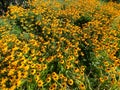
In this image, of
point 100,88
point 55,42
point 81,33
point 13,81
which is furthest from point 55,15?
point 13,81

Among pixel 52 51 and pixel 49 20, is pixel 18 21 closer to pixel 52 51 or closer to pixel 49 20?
pixel 49 20

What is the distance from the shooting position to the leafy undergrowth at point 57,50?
14.9 ft

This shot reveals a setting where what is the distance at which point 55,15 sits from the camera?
7160mm

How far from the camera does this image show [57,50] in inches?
206

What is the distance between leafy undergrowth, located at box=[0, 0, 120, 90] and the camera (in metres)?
4.53

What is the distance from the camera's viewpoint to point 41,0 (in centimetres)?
798

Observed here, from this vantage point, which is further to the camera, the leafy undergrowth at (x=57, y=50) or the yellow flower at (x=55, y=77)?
the yellow flower at (x=55, y=77)

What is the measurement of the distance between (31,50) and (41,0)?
3167 mm

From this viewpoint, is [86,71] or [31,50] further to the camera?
[86,71]

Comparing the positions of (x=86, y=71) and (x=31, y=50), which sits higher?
(x=31, y=50)

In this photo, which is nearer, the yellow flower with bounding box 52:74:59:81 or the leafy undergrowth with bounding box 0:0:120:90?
the leafy undergrowth with bounding box 0:0:120:90

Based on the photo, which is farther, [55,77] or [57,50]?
[57,50]

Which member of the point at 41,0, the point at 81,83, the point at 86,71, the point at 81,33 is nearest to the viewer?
the point at 81,83

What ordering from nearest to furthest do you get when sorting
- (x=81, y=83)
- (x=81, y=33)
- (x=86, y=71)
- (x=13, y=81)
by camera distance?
(x=13, y=81) → (x=81, y=83) → (x=86, y=71) → (x=81, y=33)
